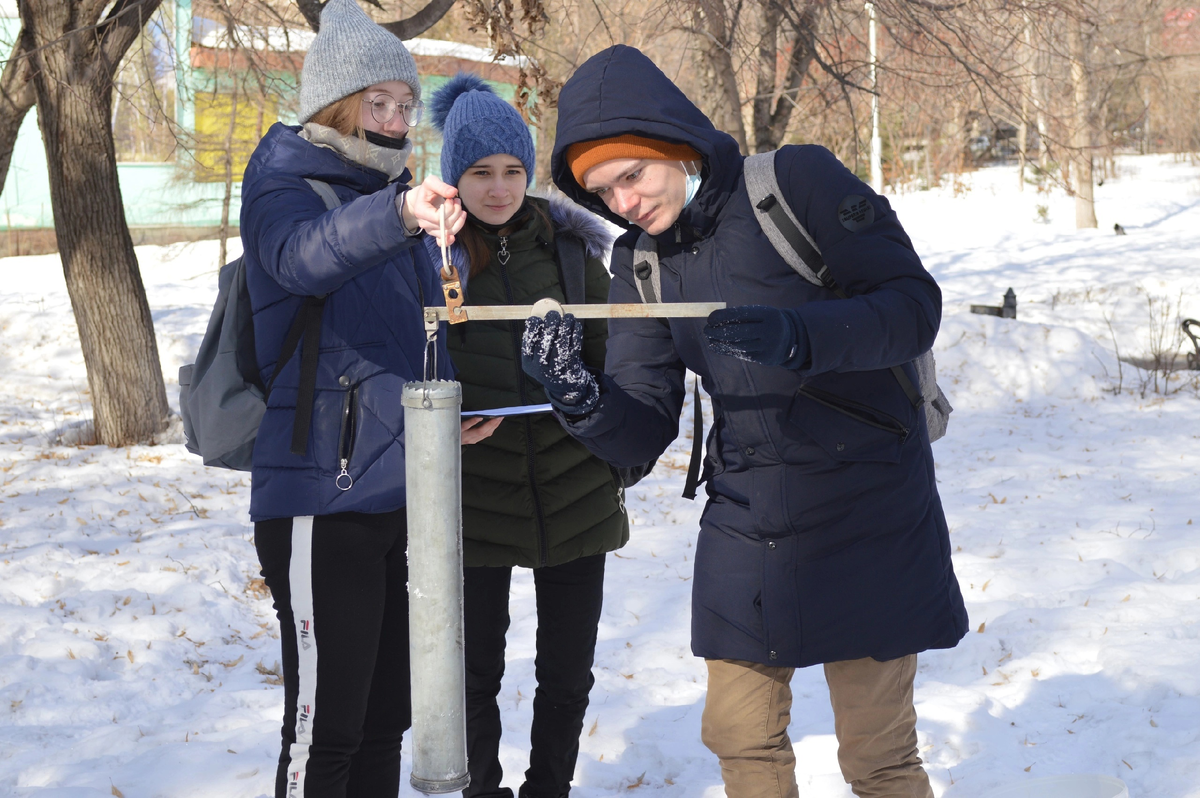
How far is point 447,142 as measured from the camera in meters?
2.72

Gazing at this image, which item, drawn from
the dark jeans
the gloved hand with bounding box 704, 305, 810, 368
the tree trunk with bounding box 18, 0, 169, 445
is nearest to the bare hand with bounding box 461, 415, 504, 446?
the dark jeans

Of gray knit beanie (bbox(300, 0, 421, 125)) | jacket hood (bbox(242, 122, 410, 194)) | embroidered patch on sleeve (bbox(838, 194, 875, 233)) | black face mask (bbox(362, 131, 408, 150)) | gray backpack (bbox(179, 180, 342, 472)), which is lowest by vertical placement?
gray backpack (bbox(179, 180, 342, 472))

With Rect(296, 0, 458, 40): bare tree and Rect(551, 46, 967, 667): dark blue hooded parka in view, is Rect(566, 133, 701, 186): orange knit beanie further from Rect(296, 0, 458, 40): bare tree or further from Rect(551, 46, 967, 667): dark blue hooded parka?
Rect(296, 0, 458, 40): bare tree

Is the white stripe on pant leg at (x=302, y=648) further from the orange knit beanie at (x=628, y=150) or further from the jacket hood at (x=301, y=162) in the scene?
the orange knit beanie at (x=628, y=150)

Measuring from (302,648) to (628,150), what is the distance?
1.28 metres

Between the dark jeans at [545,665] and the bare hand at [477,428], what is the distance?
0.46 meters

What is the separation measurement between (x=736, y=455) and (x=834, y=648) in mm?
450

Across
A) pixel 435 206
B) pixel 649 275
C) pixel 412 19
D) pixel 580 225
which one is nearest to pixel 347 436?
pixel 435 206

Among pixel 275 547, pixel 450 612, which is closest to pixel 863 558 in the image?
pixel 450 612

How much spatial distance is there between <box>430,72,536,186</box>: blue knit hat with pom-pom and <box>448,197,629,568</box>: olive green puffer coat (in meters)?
0.20

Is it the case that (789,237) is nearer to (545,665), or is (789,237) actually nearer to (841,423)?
(841,423)

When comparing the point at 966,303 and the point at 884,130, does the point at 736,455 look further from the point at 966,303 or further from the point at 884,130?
the point at 884,130

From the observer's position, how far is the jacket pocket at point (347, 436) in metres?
2.17

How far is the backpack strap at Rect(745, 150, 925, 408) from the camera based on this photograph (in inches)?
79.6
